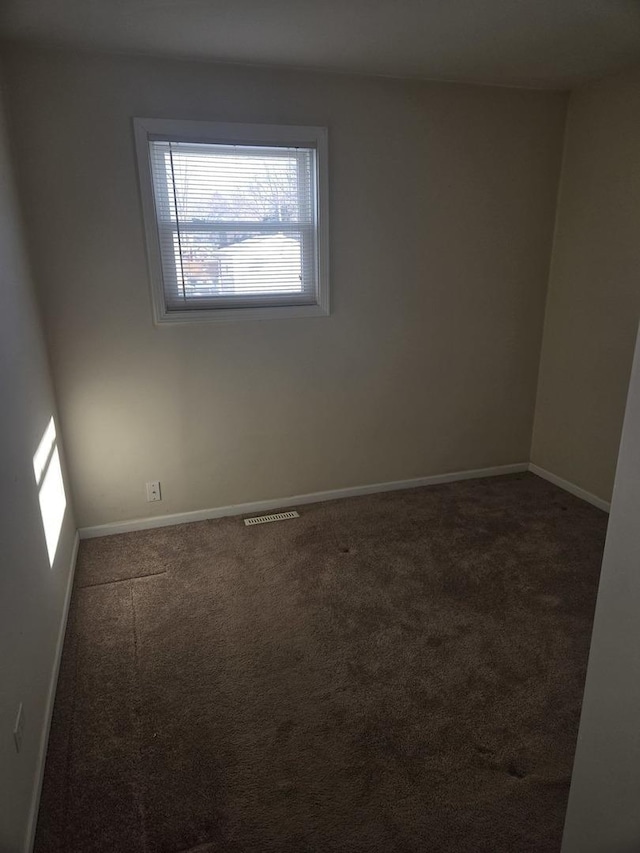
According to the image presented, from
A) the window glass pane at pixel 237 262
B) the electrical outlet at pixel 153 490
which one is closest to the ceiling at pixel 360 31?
the window glass pane at pixel 237 262

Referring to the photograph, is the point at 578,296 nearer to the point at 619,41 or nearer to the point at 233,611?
the point at 619,41


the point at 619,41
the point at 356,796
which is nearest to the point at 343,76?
the point at 619,41

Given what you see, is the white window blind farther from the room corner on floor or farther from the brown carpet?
the brown carpet

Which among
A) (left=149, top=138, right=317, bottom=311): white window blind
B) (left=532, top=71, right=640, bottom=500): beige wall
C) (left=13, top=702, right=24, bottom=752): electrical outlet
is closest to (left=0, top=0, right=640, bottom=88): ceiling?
(left=532, top=71, right=640, bottom=500): beige wall

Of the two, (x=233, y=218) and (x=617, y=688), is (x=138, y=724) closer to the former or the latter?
(x=617, y=688)

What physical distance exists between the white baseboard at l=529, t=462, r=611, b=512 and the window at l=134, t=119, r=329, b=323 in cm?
211

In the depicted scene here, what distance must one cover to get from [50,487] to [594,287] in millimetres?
3293

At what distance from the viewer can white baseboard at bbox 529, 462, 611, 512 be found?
3387 millimetres

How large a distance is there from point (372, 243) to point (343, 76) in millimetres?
889

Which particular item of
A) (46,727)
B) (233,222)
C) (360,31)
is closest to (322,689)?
(46,727)

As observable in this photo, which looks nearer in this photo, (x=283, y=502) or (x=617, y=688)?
(x=617, y=688)

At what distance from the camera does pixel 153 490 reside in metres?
3.16

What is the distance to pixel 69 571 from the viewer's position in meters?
2.64

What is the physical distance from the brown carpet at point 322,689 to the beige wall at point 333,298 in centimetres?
57
